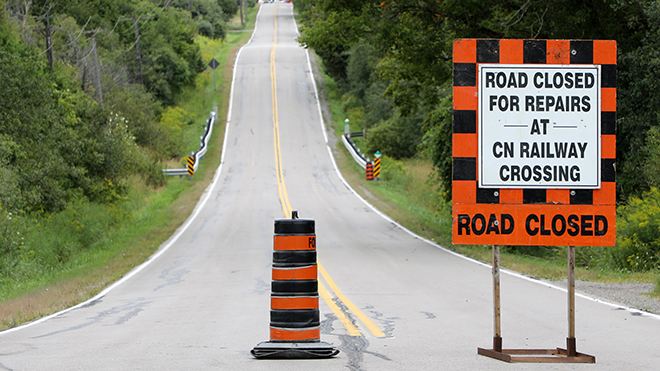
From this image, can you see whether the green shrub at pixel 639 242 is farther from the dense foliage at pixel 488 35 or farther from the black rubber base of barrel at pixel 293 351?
the black rubber base of barrel at pixel 293 351

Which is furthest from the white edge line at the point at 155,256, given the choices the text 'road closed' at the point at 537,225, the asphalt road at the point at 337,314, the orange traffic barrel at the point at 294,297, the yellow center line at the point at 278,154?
the text 'road closed' at the point at 537,225

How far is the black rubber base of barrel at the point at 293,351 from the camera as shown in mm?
5742

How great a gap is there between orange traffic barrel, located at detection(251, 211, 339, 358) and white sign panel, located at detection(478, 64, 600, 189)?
5.57 feet

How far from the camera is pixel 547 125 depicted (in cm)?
560

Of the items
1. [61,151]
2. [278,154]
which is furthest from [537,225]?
[278,154]

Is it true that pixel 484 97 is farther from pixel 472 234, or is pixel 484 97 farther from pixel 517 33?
pixel 517 33

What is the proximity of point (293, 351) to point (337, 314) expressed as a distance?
2.79 meters

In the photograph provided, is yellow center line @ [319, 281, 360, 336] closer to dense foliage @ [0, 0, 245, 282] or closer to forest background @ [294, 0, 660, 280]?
forest background @ [294, 0, 660, 280]

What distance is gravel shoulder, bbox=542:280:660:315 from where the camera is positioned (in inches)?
353

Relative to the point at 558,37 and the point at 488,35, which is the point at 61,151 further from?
the point at 558,37

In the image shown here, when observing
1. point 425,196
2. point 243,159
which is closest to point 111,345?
point 425,196

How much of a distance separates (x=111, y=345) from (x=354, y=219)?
17.4 meters

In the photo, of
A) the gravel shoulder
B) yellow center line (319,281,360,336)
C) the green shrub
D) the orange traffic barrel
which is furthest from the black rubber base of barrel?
the green shrub

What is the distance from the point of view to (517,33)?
18094 millimetres
